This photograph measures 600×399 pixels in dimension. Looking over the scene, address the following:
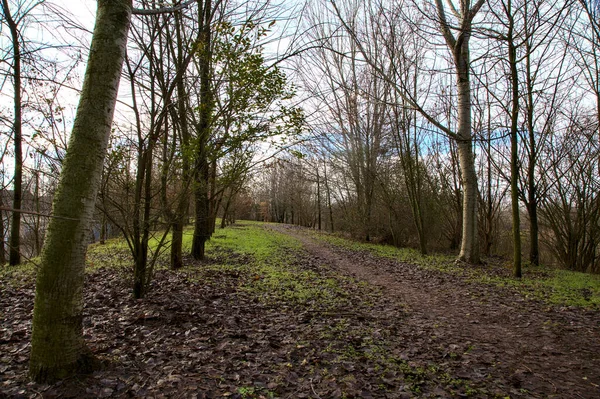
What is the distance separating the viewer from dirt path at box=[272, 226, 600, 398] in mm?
3036

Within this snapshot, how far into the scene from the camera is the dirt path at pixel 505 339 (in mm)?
3036

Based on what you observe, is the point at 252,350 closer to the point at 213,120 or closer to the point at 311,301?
the point at 311,301

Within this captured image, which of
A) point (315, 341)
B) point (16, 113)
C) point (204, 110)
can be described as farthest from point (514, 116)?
point (16, 113)

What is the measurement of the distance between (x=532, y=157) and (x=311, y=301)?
9.28 m

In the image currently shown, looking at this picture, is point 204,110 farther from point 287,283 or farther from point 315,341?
point 315,341

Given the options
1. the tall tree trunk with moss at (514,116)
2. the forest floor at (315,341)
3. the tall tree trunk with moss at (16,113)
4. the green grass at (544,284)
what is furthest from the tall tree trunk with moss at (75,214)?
the tall tree trunk with moss at (514,116)

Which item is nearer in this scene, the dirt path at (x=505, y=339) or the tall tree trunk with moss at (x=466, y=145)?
the dirt path at (x=505, y=339)

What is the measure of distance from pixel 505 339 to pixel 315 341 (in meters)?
2.41

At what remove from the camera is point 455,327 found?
445 cm

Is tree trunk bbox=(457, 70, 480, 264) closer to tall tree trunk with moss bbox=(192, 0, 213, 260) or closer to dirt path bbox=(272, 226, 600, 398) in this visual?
dirt path bbox=(272, 226, 600, 398)

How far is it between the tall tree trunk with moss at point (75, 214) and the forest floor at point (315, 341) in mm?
298

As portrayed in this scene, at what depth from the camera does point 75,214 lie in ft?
8.67

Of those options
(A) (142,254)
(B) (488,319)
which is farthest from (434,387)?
(A) (142,254)

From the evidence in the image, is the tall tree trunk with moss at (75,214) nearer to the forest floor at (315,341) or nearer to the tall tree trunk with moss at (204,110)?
the forest floor at (315,341)
